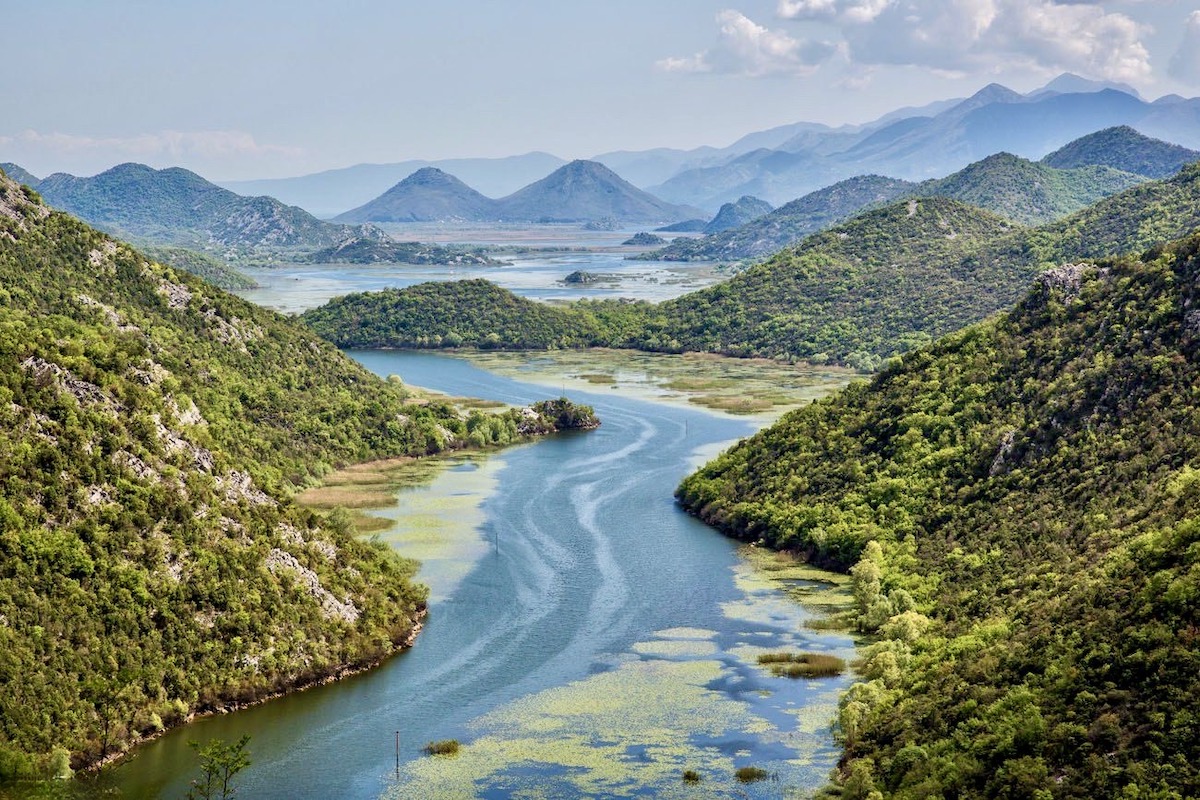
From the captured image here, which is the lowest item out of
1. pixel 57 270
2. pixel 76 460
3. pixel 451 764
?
pixel 451 764

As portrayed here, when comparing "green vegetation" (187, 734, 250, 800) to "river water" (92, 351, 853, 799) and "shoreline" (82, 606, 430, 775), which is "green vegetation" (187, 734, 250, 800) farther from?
"shoreline" (82, 606, 430, 775)

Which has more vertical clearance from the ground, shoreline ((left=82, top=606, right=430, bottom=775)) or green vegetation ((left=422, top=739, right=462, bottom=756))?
shoreline ((left=82, top=606, right=430, bottom=775))

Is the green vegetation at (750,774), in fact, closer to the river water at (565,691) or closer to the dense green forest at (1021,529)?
the river water at (565,691)

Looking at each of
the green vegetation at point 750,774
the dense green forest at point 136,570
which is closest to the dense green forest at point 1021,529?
the green vegetation at point 750,774

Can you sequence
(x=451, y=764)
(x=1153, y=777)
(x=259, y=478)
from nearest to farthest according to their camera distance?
(x=1153, y=777)
(x=451, y=764)
(x=259, y=478)

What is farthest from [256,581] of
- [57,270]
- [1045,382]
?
[57,270]

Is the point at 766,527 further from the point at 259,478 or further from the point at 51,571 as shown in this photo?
the point at 51,571

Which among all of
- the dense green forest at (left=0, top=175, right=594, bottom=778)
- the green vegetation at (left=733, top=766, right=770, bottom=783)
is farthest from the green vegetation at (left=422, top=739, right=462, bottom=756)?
the green vegetation at (left=733, top=766, right=770, bottom=783)
